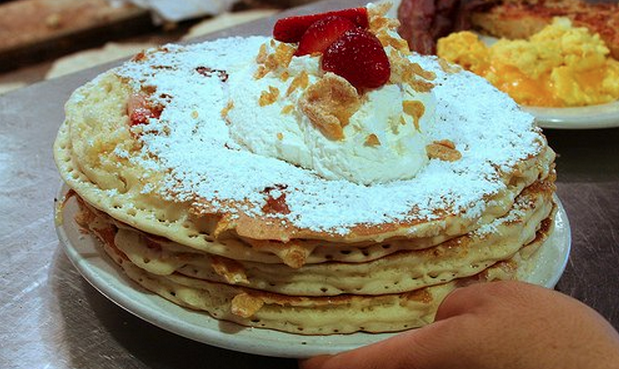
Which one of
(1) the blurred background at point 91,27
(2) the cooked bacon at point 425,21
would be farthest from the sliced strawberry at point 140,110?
(1) the blurred background at point 91,27

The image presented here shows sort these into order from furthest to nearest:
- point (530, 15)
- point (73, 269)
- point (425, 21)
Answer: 1. point (530, 15)
2. point (425, 21)
3. point (73, 269)

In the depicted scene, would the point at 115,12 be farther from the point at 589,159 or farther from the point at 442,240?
the point at 442,240

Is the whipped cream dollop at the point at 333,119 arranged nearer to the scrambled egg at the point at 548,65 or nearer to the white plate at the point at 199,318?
the white plate at the point at 199,318

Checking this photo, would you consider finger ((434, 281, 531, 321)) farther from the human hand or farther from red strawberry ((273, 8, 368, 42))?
red strawberry ((273, 8, 368, 42))

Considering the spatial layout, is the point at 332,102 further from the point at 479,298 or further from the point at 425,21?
the point at 425,21

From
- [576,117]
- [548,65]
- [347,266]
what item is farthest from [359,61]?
[548,65]

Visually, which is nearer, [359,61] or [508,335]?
[508,335]

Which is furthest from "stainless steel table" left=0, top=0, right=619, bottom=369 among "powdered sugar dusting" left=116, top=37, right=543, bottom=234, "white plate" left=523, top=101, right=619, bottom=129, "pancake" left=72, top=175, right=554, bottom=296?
"powdered sugar dusting" left=116, top=37, right=543, bottom=234
